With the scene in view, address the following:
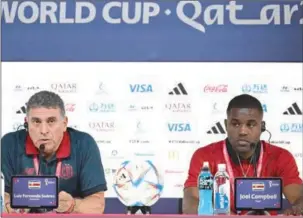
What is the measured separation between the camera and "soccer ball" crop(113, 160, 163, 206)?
4684 mm

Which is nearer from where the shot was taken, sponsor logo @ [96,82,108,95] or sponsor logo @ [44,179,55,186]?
sponsor logo @ [44,179,55,186]

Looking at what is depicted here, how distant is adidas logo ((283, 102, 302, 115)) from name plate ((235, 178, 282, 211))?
1504mm

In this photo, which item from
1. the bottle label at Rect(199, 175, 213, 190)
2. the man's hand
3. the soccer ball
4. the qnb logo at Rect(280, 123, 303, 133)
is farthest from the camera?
the qnb logo at Rect(280, 123, 303, 133)

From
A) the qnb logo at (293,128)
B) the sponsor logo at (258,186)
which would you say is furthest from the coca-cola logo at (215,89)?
the sponsor logo at (258,186)

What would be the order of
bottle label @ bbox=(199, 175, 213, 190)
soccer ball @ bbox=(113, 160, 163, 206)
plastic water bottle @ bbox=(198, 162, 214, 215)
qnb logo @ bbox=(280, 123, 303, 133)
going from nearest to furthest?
plastic water bottle @ bbox=(198, 162, 214, 215), bottle label @ bbox=(199, 175, 213, 190), soccer ball @ bbox=(113, 160, 163, 206), qnb logo @ bbox=(280, 123, 303, 133)

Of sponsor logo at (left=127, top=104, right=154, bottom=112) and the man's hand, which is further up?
sponsor logo at (left=127, top=104, right=154, bottom=112)

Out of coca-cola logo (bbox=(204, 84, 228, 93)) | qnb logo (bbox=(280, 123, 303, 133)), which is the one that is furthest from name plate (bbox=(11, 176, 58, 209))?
qnb logo (bbox=(280, 123, 303, 133))

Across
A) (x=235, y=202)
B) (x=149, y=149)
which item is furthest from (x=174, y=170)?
(x=235, y=202)

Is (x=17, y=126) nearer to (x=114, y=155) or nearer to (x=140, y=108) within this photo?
(x=114, y=155)

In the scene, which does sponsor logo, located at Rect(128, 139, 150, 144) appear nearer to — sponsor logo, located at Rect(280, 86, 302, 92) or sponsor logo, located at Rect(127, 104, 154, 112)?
sponsor logo, located at Rect(127, 104, 154, 112)

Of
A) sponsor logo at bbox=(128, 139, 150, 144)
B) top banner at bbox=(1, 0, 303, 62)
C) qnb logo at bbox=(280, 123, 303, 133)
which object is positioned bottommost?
sponsor logo at bbox=(128, 139, 150, 144)

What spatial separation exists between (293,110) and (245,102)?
0.36 meters

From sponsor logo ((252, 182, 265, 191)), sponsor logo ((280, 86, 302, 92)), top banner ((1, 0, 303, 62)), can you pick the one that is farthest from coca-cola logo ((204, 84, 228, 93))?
sponsor logo ((252, 182, 265, 191))

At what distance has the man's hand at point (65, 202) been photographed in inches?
193
